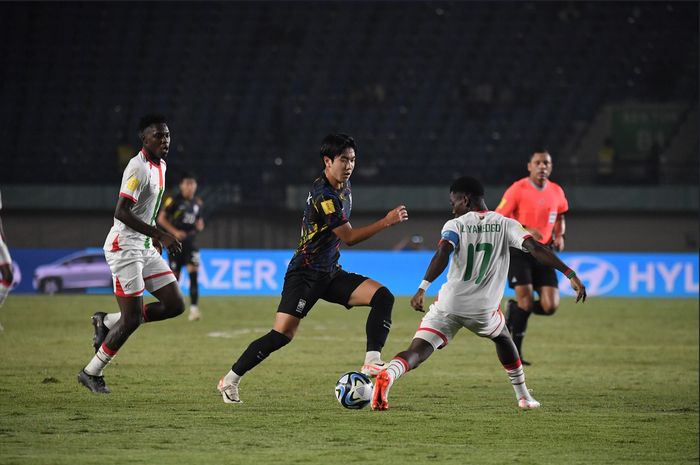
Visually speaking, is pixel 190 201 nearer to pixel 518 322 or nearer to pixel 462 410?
pixel 518 322

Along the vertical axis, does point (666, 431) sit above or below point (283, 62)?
below

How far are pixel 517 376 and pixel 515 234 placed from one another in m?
1.21

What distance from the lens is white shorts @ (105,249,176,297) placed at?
9.00m

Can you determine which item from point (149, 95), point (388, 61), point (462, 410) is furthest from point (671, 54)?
point (462, 410)

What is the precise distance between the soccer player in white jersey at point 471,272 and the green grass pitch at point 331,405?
1.87 ft

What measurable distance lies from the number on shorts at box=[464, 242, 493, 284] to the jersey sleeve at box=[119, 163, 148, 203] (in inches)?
106

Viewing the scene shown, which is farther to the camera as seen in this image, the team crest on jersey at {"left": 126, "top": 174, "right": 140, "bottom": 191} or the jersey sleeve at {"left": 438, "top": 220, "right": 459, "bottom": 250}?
the team crest on jersey at {"left": 126, "top": 174, "right": 140, "bottom": 191}

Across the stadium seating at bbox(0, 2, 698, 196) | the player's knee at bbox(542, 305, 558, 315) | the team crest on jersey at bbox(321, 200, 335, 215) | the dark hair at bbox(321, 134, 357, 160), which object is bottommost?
the player's knee at bbox(542, 305, 558, 315)

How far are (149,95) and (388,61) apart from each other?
8064 mm

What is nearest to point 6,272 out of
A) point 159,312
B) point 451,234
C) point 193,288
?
point 159,312

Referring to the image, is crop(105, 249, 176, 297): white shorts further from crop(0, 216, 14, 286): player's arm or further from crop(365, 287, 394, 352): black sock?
crop(0, 216, 14, 286): player's arm

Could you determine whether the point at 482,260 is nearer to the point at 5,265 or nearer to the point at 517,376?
the point at 517,376

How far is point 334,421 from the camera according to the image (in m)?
8.00

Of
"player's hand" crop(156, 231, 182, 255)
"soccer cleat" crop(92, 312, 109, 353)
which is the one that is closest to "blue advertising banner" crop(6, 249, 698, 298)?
"soccer cleat" crop(92, 312, 109, 353)
